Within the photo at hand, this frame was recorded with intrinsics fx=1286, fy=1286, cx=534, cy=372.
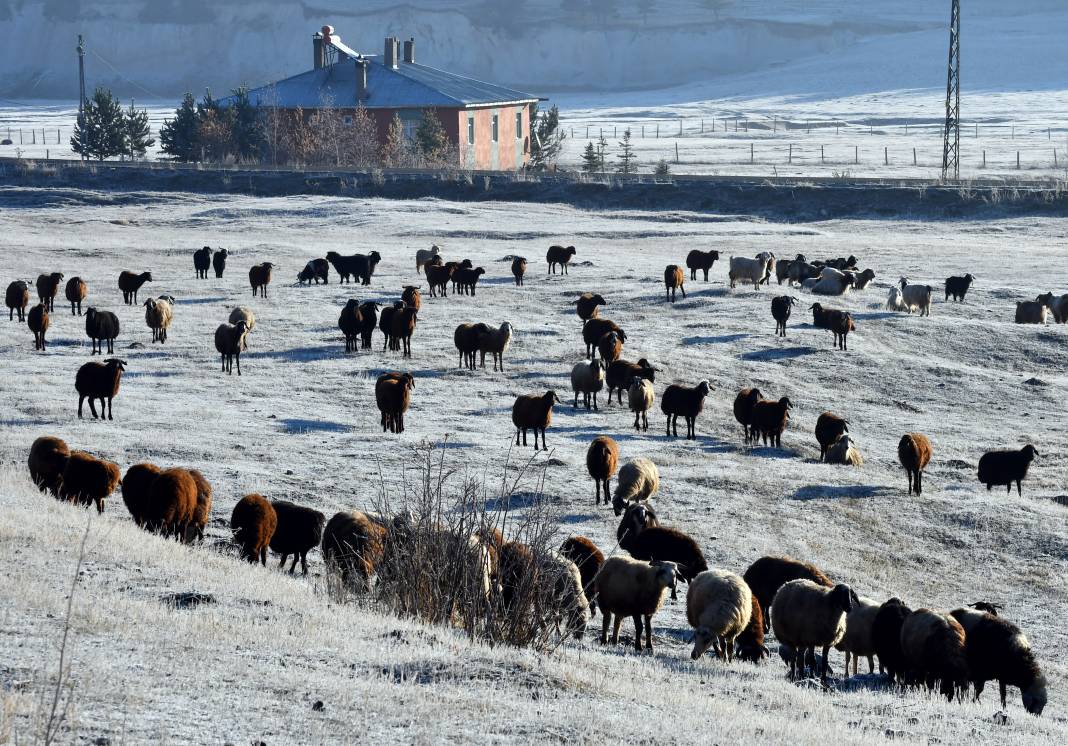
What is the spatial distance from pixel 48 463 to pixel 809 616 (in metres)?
10.4

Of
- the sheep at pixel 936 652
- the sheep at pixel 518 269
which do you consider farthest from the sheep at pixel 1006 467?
the sheep at pixel 518 269

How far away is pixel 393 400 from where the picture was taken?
2322 cm

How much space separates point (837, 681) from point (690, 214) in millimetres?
52181

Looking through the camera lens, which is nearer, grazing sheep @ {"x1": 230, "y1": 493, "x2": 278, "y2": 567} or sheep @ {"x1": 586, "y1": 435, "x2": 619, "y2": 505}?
grazing sheep @ {"x1": 230, "y1": 493, "x2": 278, "y2": 567}

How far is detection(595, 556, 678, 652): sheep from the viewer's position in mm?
13852

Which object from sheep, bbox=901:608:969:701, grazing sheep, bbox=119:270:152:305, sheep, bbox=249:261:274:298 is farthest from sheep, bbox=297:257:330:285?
sheep, bbox=901:608:969:701

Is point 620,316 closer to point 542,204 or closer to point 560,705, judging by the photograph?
point 560,705

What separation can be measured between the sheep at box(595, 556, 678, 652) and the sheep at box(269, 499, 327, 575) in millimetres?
3831

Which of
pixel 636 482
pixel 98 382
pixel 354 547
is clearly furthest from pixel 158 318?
pixel 354 547

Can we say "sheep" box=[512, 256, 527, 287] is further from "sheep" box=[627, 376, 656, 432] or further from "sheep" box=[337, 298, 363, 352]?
"sheep" box=[627, 376, 656, 432]

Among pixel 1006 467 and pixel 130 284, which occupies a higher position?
pixel 130 284

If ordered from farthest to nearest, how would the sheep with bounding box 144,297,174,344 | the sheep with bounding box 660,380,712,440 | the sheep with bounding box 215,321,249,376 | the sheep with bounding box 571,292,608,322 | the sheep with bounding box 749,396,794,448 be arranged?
the sheep with bounding box 571,292,608,322
the sheep with bounding box 144,297,174,344
the sheep with bounding box 215,321,249,376
the sheep with bounding box 660,380,712,440
the sheep with bounding box 749,396,794,448

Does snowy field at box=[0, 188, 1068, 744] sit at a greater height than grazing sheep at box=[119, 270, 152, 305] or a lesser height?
lesser

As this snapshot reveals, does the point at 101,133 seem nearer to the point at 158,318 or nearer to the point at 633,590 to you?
the point at 158,318
